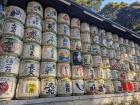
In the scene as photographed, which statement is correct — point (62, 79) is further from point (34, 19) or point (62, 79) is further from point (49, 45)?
point (34, 19)

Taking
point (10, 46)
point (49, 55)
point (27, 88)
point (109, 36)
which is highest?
point (109, 36)

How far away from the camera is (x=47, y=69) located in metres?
5.30

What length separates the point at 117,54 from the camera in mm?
8570

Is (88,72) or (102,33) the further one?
(102,33)

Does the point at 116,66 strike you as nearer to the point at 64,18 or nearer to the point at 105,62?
the point at 105,62

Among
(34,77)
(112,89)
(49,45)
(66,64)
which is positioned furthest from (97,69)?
(34,77)

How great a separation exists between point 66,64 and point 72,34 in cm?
149

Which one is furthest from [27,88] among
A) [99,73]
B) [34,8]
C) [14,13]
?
[99,73]

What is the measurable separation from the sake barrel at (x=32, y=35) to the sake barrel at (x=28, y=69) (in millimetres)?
715

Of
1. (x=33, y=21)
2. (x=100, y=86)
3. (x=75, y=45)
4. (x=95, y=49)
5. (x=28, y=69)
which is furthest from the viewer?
(x=95, y=49)

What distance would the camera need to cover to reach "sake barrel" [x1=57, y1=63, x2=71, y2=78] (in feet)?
18.4

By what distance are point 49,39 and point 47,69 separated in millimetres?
1074

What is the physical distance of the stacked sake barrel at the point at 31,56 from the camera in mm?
4695

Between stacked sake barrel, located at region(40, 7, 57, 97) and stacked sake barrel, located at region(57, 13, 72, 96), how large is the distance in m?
0.23
